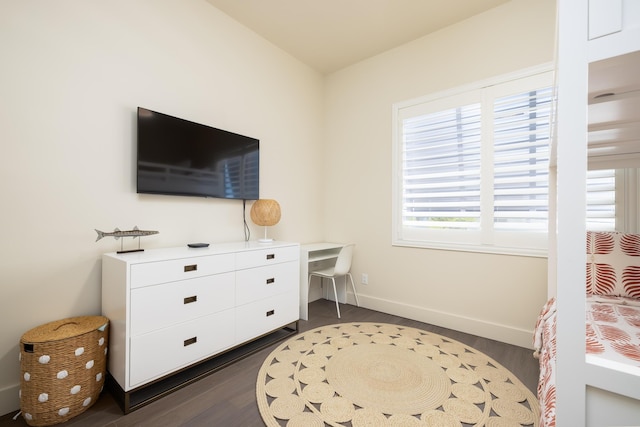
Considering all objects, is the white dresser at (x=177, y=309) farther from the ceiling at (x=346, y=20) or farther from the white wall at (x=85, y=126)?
the ceiling at (x=346, y=20)

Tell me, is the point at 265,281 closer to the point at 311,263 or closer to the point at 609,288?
the point at 311,263

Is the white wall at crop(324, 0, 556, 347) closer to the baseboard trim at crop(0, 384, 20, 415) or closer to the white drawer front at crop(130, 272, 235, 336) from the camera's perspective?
the white drawer front at crop(130, 272, 235, 336)

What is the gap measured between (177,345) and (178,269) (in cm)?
48

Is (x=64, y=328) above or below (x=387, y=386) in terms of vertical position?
above

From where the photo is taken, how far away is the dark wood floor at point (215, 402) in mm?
1461

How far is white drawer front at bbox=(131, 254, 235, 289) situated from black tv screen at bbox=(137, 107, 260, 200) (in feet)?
2.09

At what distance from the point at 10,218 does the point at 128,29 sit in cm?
147

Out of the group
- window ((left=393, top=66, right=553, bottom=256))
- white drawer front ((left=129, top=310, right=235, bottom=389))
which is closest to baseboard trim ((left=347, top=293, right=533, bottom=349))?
window ((left=393, top=66, right=553, bottom=256))

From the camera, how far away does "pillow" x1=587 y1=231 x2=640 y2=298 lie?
1.55 m

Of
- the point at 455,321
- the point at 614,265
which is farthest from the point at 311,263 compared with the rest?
the point at 614,265

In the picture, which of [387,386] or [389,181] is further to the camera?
[389,181]

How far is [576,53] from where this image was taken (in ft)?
1.68

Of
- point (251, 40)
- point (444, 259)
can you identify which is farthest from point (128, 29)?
point (444, 259)

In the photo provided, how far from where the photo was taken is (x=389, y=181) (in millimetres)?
3135
